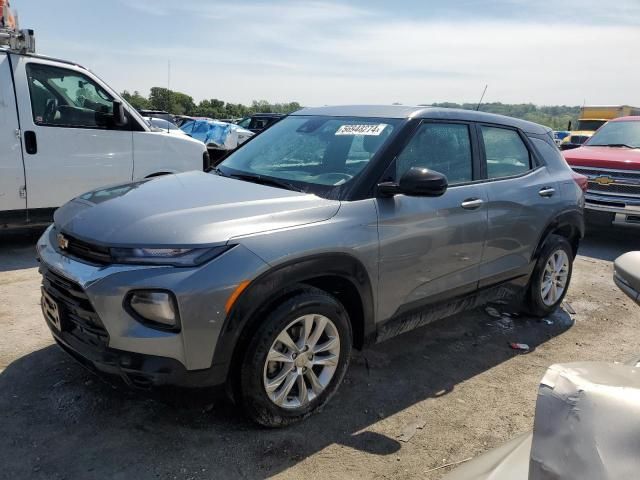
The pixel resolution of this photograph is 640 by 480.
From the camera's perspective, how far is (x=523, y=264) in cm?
443

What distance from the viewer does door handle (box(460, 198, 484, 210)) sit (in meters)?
3.72

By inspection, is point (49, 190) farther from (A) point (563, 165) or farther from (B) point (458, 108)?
(A) point (563, 165)

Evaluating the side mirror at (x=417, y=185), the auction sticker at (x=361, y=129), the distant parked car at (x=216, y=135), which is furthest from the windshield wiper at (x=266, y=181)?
the distant parked car at (x=216, y=135)

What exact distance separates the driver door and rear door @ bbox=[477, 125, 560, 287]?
4.35 meters

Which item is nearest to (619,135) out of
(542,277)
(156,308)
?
(542,277)

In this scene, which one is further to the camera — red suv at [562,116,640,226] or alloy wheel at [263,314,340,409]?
red suv at [562,116,640,226]

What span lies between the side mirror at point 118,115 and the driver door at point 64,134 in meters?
0.07

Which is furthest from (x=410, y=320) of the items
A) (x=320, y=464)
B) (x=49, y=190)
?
(x=49, y=190)

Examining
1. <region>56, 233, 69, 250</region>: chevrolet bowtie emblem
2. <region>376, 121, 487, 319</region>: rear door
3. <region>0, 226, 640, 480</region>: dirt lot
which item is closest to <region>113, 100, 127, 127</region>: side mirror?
<region>0, 226, 640, 480</region>: dirt lot

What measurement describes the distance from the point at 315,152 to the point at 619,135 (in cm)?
777

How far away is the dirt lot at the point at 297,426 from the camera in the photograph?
2650 mm

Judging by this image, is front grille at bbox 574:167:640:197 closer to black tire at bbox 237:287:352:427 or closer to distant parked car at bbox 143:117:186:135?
distant parked car at bbox 143:117:186:135

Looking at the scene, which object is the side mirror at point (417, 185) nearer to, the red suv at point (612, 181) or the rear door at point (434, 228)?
the rear door at point (434, 228)

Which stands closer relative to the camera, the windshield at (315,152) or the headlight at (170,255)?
the headlight at (170,255)
